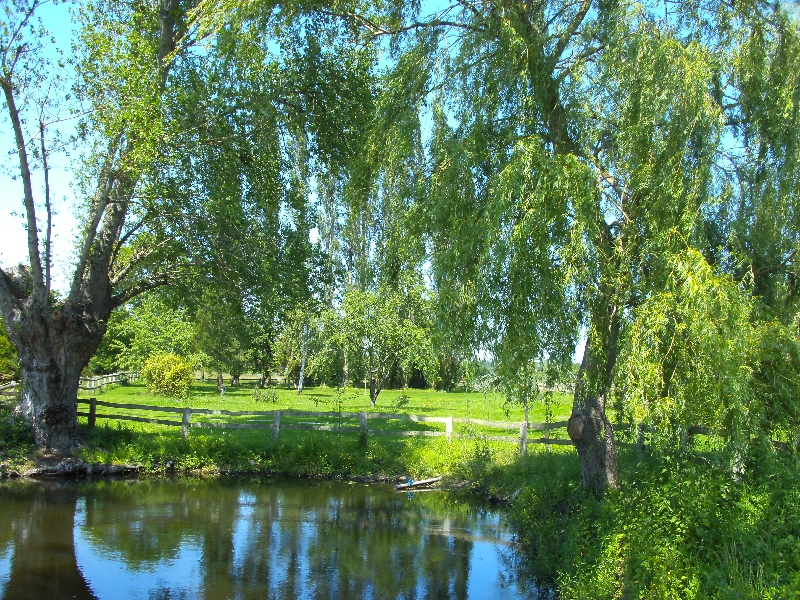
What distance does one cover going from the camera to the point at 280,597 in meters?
8.36

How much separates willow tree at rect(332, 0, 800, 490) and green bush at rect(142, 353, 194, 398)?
21.5 m

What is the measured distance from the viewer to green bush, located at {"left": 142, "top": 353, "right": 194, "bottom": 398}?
91.9ft

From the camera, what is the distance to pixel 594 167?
8.29 metres

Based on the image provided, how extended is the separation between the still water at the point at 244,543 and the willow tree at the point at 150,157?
10.8ft

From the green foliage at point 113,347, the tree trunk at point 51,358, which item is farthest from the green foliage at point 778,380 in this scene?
the green foliage at point 113,347

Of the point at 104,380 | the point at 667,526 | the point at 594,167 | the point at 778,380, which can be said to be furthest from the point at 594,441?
the point at 104,380

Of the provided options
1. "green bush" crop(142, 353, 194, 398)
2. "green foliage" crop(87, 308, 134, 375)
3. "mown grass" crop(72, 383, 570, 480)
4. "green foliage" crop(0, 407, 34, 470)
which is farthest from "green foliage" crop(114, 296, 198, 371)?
"green foliage" crop(0, 407, 34, 470)

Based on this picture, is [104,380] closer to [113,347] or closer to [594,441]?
[113,347]

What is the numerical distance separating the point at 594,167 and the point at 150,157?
27.9 ft

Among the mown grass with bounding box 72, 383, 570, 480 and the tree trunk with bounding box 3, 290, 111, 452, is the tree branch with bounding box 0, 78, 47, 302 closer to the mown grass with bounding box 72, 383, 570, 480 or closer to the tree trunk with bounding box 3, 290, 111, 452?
the tree trunk with bounding box 3, 290, 111, 452

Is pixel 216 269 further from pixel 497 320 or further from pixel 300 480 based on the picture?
pixel 497 320

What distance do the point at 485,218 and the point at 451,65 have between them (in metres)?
2.45

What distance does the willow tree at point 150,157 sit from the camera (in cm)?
1365

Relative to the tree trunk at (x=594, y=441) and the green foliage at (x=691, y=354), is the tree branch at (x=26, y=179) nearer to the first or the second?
the tree trunk at (x=594, y=441)
